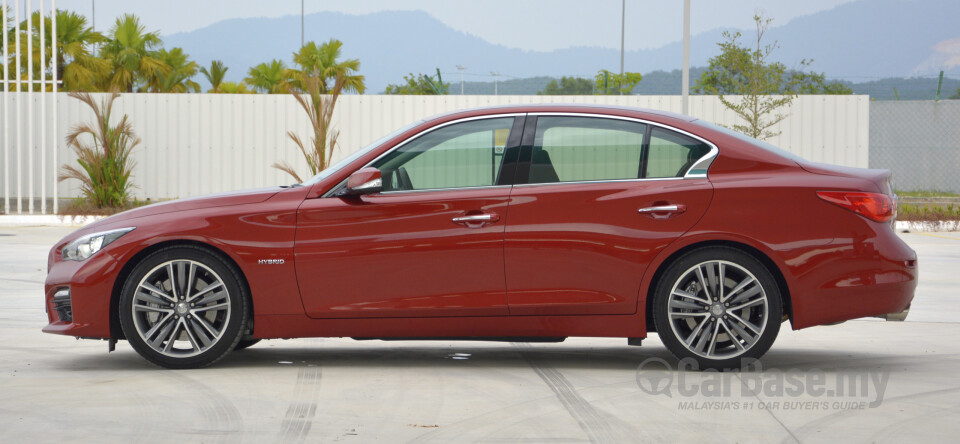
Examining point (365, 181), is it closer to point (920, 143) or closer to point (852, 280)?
point (852, 280)

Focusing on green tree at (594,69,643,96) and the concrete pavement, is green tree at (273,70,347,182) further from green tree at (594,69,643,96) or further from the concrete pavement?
green tree at (594,69,643,96)

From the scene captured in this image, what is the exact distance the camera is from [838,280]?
20.4ft

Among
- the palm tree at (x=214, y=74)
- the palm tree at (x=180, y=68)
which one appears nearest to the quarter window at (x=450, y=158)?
the palm tree at (x=180, y=68)

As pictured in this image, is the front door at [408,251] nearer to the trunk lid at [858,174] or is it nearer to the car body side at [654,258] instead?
the car body side at [654,258]

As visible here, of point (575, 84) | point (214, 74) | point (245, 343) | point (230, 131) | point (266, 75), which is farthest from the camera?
point (575, 84)

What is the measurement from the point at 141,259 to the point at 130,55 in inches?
1875

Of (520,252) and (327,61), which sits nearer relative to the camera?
(520,252)

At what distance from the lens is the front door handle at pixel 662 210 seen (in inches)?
246

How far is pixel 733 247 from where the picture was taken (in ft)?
20.7

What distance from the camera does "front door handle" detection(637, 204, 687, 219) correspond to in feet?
20.5

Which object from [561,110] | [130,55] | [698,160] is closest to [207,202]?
[561,110]

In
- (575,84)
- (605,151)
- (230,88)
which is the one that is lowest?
(605,151)

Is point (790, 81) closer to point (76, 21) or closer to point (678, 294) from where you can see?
point (678, 294)

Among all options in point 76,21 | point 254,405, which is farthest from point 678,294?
point 76,21
